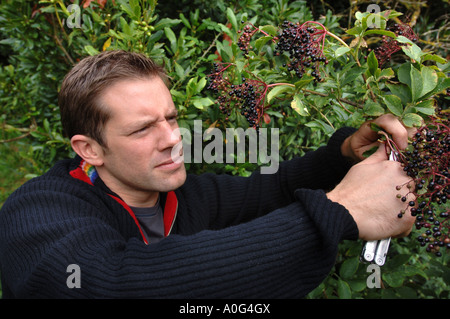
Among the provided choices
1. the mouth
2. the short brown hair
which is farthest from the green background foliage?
the mouth

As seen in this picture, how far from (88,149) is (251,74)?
30.1 inches

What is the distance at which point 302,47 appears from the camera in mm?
1114

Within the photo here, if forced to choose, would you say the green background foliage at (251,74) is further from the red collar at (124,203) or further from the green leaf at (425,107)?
the red collar at (124,203)

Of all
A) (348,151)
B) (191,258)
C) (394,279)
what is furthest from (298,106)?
(394,279)

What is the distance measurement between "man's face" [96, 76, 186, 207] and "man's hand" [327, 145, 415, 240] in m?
0.70

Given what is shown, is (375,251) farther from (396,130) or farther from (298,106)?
A: (298,106)

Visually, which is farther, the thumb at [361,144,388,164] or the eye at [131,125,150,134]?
the eye at [131,125,150,134]

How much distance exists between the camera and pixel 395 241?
222 centimetres

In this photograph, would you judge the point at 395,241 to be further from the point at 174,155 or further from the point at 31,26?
the point at 31,26

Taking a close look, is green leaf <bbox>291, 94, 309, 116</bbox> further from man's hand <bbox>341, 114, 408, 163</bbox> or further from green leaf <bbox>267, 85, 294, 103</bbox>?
man's hand <bbox>341, 114, 408, 163</bbox>

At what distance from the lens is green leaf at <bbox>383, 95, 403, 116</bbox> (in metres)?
1.05

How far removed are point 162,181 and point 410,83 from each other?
3.10 ft
